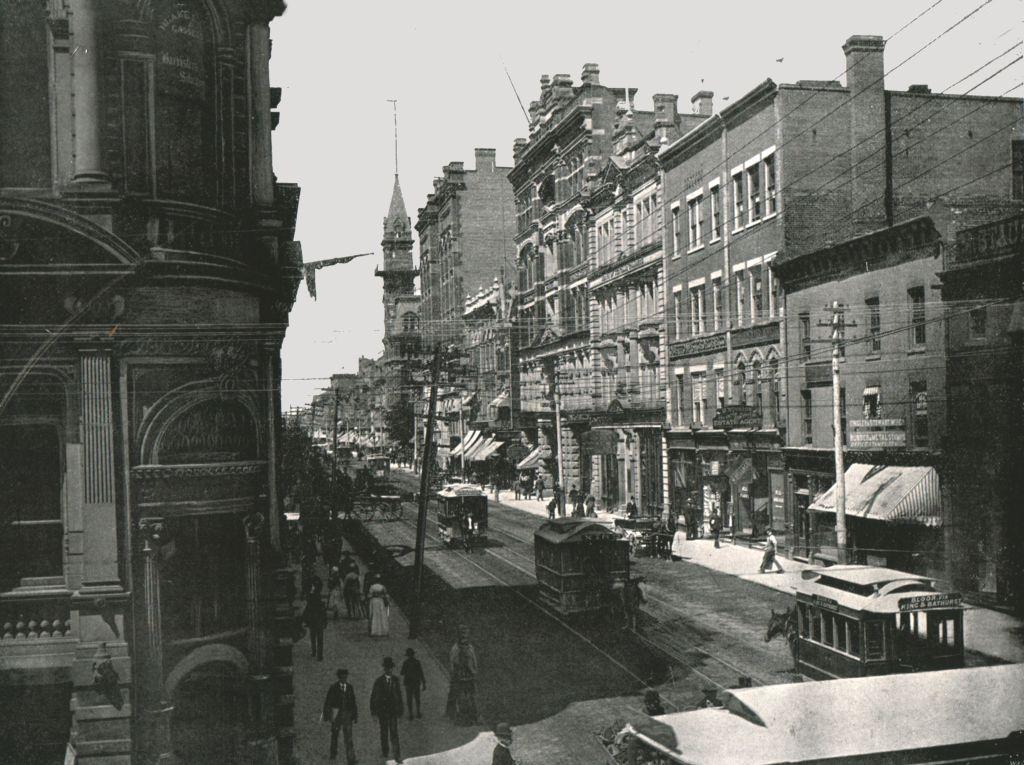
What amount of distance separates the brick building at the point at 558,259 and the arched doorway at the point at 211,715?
41473 mm

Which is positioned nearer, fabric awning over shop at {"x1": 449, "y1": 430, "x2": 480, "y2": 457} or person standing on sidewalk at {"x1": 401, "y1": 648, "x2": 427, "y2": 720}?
person standing on sidewalk at {"x1": 401, "y1": 648, "x2": 427, "y2": 720}

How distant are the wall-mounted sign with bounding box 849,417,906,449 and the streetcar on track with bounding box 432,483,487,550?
15.4 meters

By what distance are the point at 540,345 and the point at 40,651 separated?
56.9m

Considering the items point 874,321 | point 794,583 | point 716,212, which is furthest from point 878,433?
point 716,212

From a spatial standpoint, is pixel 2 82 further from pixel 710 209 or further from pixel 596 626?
pixel 710 209

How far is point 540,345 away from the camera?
69875 mm

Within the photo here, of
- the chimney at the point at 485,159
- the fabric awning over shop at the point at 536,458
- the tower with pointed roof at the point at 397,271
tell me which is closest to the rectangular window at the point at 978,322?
the fabric awning over shop at the point at 536,458

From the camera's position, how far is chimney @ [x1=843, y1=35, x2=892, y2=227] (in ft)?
129

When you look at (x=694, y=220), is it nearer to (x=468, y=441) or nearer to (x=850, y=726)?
(x=850, y=726)

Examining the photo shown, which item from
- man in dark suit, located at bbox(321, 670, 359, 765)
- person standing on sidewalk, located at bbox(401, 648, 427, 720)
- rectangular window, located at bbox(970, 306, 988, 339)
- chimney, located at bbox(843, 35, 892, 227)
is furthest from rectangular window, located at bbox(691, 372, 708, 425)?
man in dark suit, located at bbox(321, 670, 359, 765)

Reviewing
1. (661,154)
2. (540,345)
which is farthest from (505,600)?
(540,345)

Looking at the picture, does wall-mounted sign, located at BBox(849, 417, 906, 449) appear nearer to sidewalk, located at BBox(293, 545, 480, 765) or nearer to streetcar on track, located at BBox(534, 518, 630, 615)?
streetcar on track, located at BBox(534, 518, 630, 615)

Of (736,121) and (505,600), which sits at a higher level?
(736,121)

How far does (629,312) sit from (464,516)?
18.3 metres
